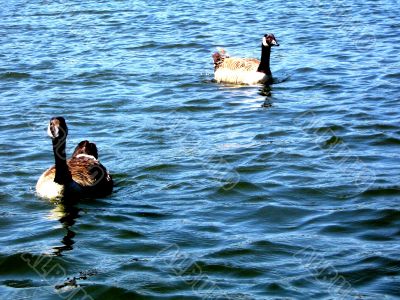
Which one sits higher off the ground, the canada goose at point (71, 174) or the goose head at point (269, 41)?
the goose head at point (269, 41)

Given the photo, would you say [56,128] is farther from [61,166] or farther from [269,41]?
[269,41]

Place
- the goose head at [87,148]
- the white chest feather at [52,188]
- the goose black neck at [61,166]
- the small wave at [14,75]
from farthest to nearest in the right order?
the small wave at [14,75] < the goose head at [87,148] < the white chest feather at [52,188] < the goose black neck at [61,166]

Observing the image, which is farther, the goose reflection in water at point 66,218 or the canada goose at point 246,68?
the canada goose at point 246,68

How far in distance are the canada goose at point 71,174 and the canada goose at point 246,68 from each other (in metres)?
7.58

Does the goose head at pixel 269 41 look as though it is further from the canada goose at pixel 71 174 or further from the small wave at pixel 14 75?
the canada goose at pixel 71 174

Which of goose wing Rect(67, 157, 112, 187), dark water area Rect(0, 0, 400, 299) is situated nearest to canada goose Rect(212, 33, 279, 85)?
dark water area Rect(0, 0, 400, 299)

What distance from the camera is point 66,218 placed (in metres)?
11.4

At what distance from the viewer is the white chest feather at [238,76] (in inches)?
780

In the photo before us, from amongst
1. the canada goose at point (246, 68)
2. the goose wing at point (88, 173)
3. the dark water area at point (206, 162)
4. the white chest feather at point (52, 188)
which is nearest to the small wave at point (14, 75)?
the dark water area at point (206, 162)

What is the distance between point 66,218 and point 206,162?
3.10m

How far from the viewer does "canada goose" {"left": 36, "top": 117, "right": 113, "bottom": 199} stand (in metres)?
11.7

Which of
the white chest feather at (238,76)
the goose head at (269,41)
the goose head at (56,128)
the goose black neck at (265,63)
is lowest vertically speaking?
the white chest feather at (238,76)

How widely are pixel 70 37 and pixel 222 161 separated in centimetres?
1265

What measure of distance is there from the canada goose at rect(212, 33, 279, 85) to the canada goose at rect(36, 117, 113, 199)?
7577mm
